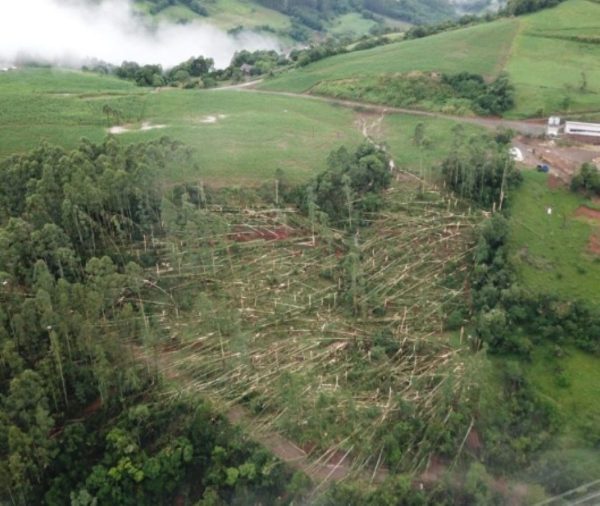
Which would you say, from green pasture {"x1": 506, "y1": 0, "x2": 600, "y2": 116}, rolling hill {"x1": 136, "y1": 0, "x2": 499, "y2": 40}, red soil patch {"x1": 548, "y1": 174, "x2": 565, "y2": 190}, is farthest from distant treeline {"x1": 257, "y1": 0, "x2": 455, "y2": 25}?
red soil patch {"x1": 548, "y1": 174, "x2": 565, "y2": 190}

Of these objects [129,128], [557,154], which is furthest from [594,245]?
[129,128]

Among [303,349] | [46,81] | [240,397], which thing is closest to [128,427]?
[240,397]

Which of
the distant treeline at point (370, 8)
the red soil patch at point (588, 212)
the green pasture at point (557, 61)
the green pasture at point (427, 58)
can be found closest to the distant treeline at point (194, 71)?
the green pasture at point (427, 58)

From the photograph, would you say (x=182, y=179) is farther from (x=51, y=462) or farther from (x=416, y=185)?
(x=51, y=462)

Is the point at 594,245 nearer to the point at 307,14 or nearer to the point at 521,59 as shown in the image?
the point at 521,59

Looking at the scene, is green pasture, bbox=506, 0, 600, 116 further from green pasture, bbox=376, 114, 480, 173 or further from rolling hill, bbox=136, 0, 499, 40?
rolling hill, bbox=136, 0, 499, 40

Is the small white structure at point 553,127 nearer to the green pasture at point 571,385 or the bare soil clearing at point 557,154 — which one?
the bare soil clearing at point 557,154

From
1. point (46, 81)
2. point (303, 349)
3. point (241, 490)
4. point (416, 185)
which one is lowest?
point (241, 490)
